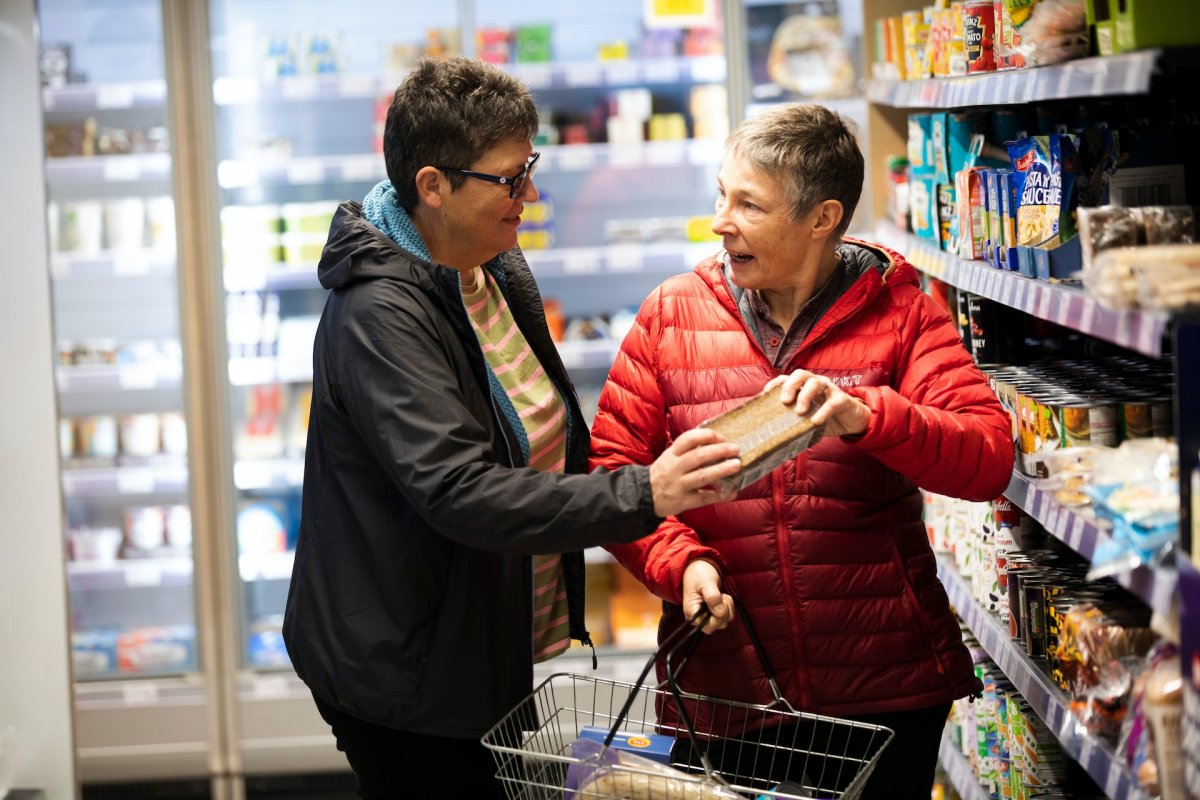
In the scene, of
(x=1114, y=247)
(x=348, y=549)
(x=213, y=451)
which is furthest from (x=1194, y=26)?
(x=213, y=451)

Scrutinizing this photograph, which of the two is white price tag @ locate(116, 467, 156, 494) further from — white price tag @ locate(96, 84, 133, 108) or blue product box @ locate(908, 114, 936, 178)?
blue product box @ locate(908, 114, 936, 178)

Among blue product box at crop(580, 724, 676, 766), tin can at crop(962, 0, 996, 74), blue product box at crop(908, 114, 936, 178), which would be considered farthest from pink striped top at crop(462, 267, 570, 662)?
blue product box at crop(908, 114, 936, 178)

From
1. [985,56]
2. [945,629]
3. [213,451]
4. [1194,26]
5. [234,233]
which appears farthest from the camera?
[234,233]

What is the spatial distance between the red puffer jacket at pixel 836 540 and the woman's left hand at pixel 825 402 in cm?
18

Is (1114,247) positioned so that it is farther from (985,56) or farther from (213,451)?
(213,451)

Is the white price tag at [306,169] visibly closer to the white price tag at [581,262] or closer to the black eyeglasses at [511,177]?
the white price tag at [581,262]

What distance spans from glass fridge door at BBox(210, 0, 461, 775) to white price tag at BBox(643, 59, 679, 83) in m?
0.70

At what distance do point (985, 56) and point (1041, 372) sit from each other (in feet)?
1.98

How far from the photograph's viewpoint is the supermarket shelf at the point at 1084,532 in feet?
5.11

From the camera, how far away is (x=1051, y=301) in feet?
6.39

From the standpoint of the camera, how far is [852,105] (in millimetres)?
4402

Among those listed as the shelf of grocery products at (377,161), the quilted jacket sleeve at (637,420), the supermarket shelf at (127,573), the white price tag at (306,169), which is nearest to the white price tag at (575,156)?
the shelf of grocery products at (377,161)

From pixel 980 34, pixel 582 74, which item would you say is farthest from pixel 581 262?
pixel 980 34

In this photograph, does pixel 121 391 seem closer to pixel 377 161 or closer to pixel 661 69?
pixel 377 161
